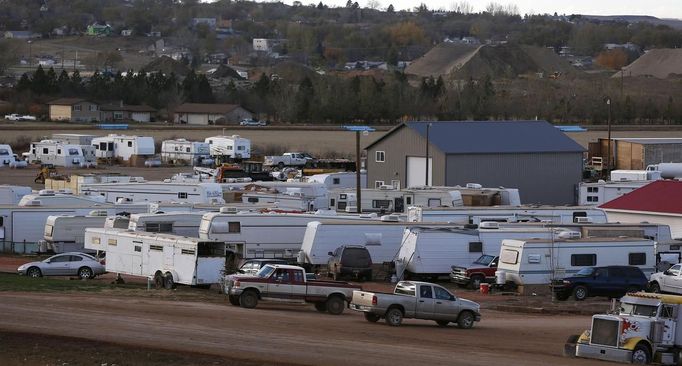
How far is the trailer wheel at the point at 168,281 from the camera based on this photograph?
27.7 meters

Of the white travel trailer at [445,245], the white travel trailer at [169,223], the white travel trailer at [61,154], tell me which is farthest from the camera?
the white travel trailer at [61,154]

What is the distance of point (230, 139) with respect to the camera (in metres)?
66.8

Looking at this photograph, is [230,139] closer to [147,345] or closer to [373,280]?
[373,280]

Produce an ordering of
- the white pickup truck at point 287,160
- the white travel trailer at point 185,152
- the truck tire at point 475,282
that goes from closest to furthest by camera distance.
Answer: the truck tire at point 475,282 → the white pickup truck at point 287,160 → the white travel trailer at point 185,152

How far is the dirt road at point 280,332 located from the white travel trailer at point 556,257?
446cm

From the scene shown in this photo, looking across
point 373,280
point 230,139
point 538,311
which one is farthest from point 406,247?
point 230,139

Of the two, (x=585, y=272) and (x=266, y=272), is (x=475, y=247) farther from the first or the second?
(x=266, y=272)

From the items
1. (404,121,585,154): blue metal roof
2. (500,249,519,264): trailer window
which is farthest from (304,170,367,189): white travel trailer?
(500,249,519,264): trailer window

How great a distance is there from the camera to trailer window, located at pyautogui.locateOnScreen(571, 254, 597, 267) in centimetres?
2923

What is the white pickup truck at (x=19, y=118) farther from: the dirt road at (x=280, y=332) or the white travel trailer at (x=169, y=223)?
the dirt road at (x=280, y=332)

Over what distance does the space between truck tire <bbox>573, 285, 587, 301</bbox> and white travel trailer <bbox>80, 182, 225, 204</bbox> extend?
1540 centimetres

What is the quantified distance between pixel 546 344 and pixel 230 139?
47409 mm

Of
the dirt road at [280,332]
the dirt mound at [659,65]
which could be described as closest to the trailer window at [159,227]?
the dirt road at [280,332]

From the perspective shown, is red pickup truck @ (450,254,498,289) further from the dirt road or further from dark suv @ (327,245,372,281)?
the dirt road
